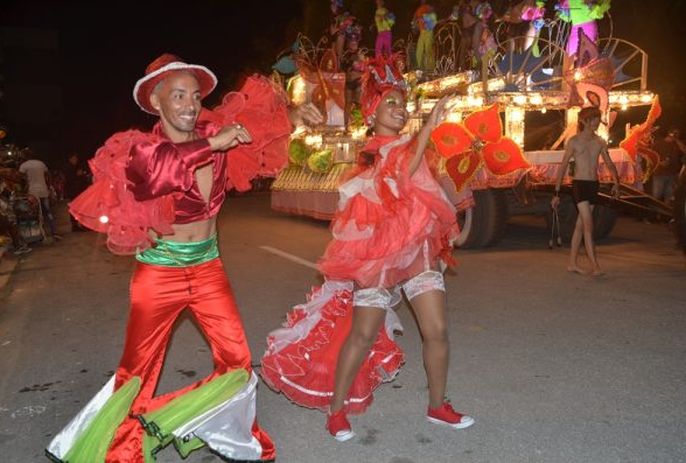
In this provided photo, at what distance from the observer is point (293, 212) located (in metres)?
14.9

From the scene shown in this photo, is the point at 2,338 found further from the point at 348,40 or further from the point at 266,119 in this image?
the point at 348,40

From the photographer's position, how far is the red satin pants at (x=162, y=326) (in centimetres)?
276

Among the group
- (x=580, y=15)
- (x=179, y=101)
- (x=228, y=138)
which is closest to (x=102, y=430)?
(x=228, y=138)

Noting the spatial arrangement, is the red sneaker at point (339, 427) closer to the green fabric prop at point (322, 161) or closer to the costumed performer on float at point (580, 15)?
the costumed performer on float at point (580, 15)

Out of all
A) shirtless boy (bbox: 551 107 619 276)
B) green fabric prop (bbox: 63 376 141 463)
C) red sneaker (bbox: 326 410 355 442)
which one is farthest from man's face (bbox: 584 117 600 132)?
green fabric prop (bbox: 63 376 141 463)

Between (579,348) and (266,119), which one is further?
(579,348)

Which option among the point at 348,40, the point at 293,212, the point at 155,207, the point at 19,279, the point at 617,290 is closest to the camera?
the point at 155,207

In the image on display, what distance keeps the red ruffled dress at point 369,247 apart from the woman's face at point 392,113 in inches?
3.0

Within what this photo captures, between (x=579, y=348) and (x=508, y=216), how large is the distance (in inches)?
192

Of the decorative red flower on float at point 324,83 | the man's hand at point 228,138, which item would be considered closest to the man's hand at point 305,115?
the man's hand at point 228,138

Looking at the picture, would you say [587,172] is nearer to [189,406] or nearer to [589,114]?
[589,114]

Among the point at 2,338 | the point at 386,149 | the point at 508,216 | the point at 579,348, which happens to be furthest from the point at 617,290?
the point at 2,338

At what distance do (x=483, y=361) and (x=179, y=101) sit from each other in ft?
9.19

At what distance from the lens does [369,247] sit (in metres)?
2.97
